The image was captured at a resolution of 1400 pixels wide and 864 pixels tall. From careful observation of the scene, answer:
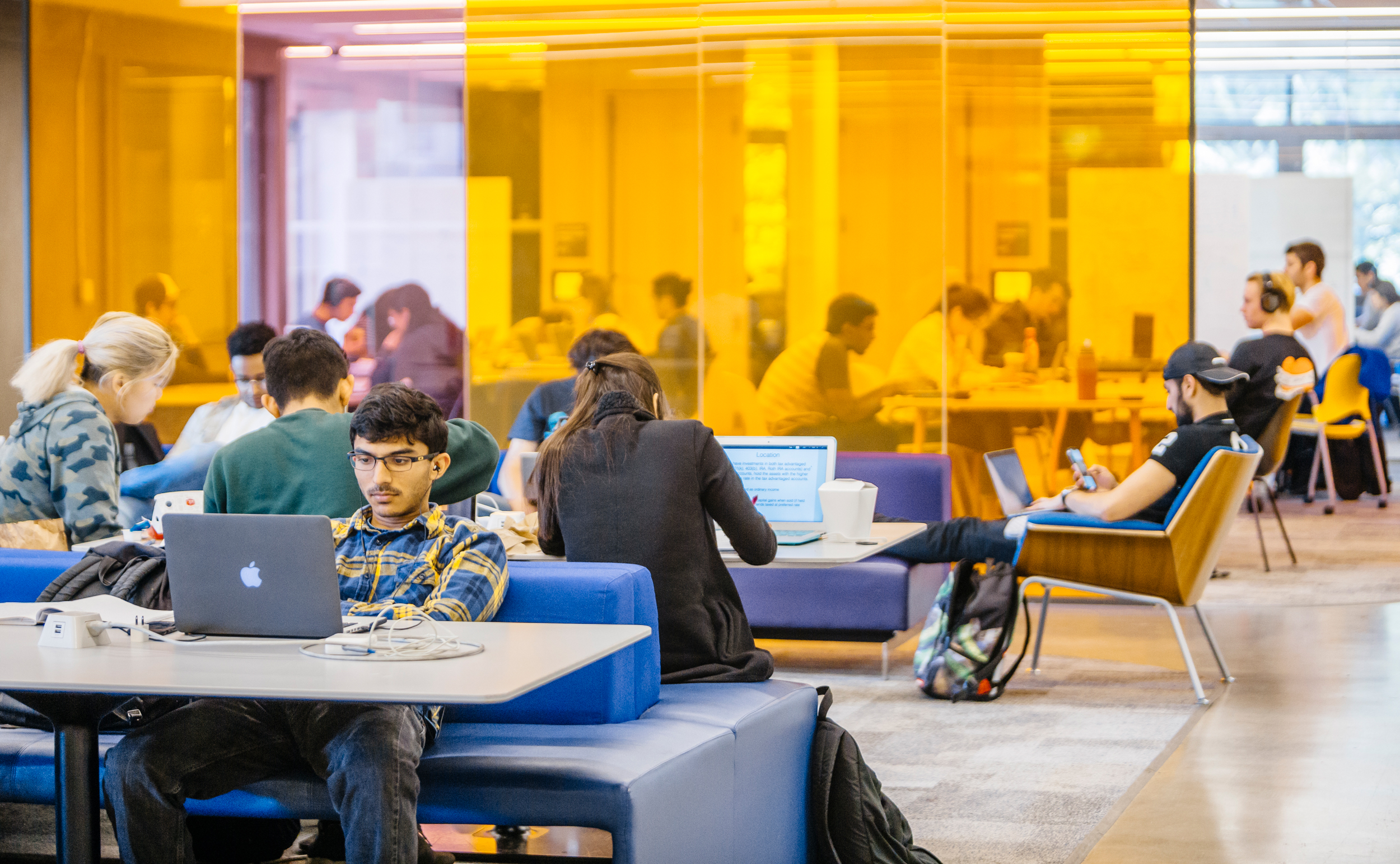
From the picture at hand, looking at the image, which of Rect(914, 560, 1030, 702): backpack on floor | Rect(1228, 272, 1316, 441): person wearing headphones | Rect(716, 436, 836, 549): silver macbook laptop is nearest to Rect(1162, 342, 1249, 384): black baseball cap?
Rect(914, 560, 1030, 702): backpack on floor

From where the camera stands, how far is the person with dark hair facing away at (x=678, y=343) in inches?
307

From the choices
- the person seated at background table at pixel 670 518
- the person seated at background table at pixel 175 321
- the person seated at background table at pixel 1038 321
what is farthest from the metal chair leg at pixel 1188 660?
the person seated at background table at pixel 175 321

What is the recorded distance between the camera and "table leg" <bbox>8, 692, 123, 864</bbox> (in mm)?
2566

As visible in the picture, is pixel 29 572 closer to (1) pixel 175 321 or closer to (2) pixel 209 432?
(2) pixel 209 432

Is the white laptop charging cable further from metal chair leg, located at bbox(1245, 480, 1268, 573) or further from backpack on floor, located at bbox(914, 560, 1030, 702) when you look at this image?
metal chair leg, located at bbox(1245, 480, 1268, 573)

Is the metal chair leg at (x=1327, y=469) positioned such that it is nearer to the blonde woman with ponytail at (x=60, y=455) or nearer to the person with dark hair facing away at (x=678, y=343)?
the person with dark hair facing away at (x=678, y=343)

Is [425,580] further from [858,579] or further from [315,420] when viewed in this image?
[858,579]

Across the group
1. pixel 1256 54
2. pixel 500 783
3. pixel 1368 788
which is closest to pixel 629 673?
pixel 500 783

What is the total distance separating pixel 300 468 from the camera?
3.44m

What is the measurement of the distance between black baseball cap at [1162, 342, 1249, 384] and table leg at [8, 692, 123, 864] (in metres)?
3.89

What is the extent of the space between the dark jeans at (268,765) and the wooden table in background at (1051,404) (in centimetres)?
516

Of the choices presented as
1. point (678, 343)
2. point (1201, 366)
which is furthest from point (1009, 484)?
→ point (678, 343)

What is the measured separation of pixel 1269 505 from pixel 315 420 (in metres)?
9.86

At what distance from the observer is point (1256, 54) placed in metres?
13.9
